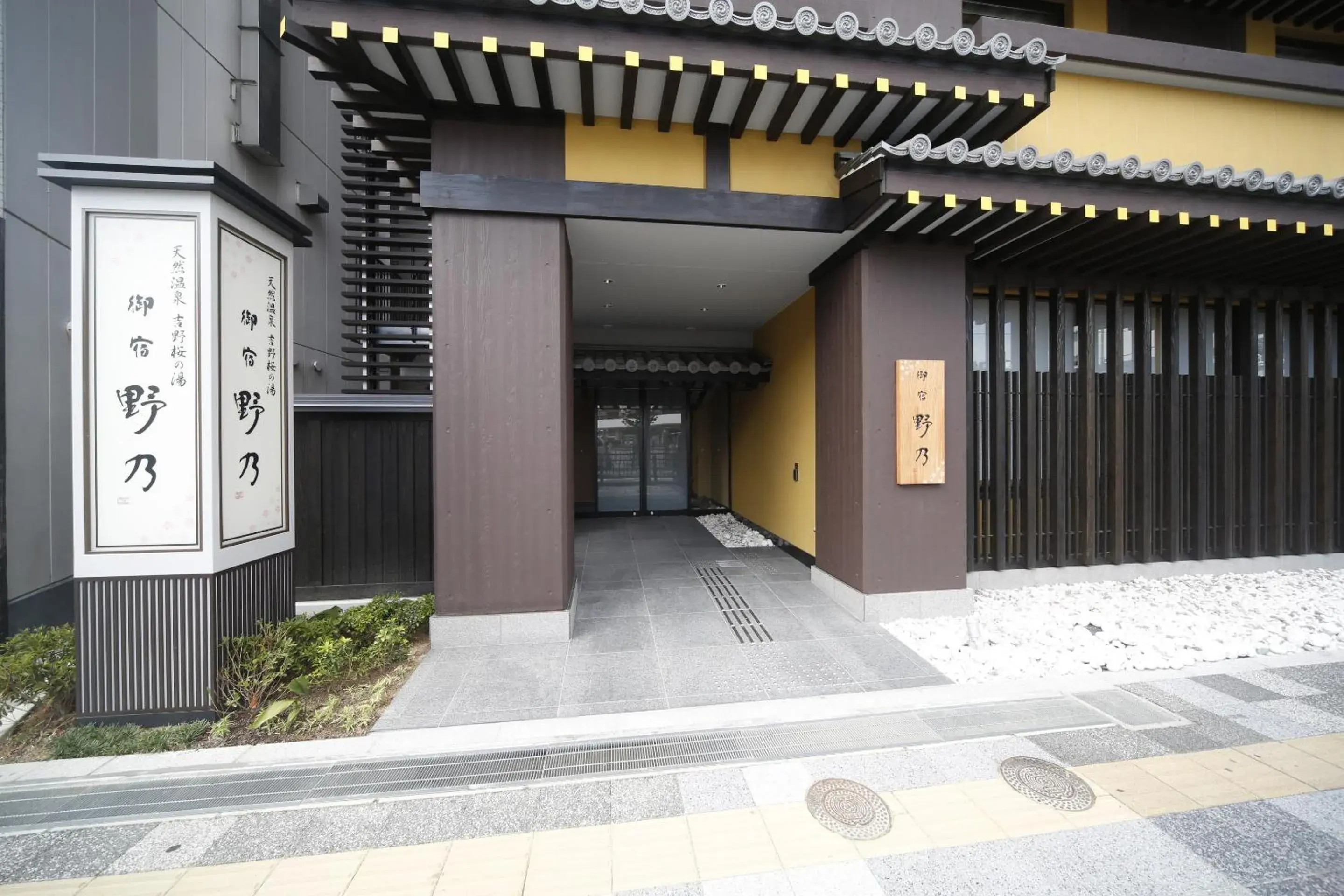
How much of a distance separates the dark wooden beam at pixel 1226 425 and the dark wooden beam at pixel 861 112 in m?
6.06

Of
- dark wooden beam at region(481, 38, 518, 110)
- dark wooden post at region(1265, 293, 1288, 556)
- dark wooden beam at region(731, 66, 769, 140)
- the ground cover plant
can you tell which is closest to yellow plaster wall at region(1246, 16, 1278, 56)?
dark wooden post at region(1265, 293, 1288, 556)

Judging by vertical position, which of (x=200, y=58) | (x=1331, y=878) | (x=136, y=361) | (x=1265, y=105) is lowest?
(x=1331, y=878)

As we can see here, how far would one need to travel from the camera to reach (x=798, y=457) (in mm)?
7297

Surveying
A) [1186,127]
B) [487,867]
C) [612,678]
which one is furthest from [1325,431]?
[487,867]

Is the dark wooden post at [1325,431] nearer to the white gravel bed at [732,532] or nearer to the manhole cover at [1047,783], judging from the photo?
the white gravel bed at [732,532]

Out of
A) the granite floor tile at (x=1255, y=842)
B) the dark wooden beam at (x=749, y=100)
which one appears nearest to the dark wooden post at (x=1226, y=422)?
the granite floor tile at (x=1255, y=842)

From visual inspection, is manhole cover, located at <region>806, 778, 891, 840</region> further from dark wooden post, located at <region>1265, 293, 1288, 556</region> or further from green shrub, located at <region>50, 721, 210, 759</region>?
dark wooden post, located at <region>1265, 293, 1288, 556</region>

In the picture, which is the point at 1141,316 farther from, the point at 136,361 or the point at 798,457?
the point at 136,361

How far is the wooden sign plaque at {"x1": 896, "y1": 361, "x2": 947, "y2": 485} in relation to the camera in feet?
16.7

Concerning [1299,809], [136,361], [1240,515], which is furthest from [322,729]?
[1240,515]

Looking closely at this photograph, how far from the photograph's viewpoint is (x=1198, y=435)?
6539 millimetres

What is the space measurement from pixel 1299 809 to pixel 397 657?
6.06 meters

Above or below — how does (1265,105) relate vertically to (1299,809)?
above

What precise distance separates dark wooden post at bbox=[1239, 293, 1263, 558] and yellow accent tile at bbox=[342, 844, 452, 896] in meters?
10.4
